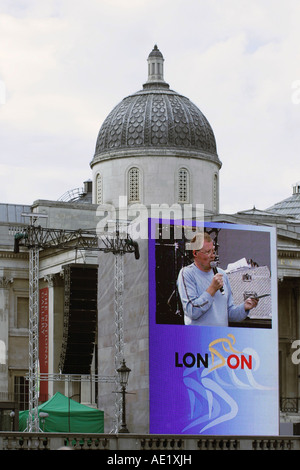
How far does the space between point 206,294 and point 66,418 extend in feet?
38.4

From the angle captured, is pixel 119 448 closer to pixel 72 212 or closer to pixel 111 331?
pixel 111 331

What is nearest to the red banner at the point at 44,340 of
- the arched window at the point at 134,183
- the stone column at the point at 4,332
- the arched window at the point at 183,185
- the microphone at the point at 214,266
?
the stone column at the point at 4,332

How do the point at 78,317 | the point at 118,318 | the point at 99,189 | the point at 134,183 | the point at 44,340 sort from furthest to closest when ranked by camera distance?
the point at 99,189 → the point at 134,183 → the point at 44,340 → the point at 78,317 → the point at 118,318

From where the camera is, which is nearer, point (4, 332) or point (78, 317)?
point (78, 317)

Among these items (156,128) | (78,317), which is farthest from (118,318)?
(156,128)

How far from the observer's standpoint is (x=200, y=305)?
276 feet

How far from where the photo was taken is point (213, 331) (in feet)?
278

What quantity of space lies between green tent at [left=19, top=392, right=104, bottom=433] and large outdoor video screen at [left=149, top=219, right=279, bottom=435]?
3.08 metres

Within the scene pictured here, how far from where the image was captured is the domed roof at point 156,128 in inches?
3905

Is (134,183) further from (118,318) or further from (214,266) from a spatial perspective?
(118,318)

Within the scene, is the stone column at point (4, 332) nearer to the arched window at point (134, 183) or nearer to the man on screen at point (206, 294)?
the arched window at point (134, 183)

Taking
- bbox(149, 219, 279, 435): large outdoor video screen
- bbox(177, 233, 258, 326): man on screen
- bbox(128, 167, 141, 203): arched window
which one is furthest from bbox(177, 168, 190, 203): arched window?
bbox(177, 233, 258, 326): man on screen

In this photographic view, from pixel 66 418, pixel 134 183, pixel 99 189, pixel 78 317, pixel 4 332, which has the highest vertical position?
pixel 134 183
